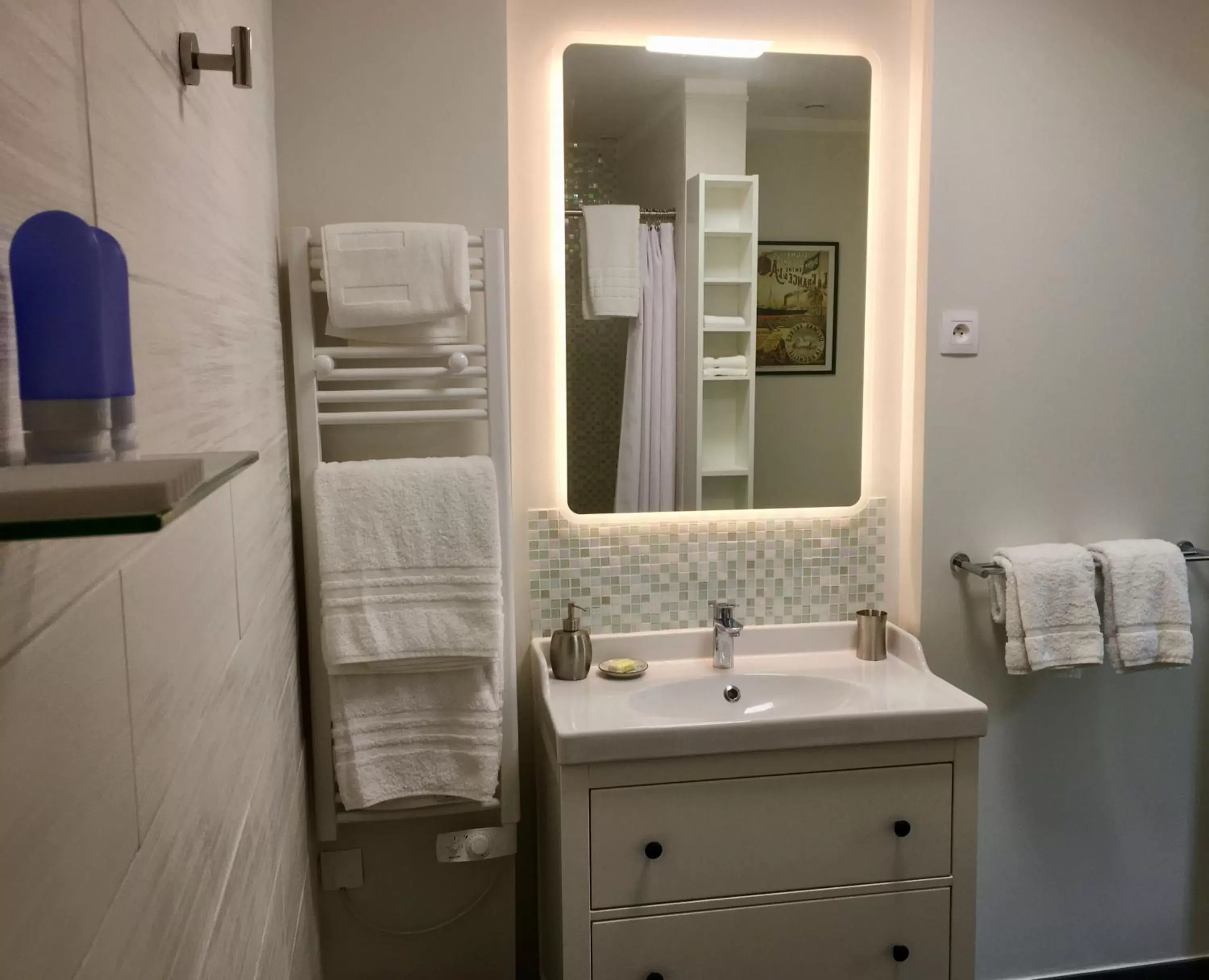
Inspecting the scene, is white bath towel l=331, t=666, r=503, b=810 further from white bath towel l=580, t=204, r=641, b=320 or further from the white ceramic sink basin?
white bath towel l=580, t=204, r=641, b=320

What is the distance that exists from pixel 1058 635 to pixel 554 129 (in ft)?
4.72

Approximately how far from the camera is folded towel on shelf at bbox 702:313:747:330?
6.38 ft

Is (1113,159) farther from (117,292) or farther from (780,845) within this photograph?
(117,292)

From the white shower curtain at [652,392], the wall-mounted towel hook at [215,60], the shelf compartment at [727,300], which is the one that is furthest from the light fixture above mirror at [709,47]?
the wall-mounted towel hook at [215,60]

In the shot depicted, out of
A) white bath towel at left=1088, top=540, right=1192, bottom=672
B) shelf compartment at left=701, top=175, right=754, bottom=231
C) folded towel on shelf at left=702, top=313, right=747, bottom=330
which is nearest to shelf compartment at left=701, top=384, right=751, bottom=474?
folded towel on shelf at left=702, top=313, right=747, bottom=330

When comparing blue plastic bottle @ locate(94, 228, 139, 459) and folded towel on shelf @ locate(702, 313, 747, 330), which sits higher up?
folded towel on shelf @ locate(702, 313, 747, 330)

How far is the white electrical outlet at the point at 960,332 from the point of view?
1.94 metres

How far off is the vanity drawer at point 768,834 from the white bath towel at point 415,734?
0.83ft

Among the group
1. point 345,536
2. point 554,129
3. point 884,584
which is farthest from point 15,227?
point 884,584

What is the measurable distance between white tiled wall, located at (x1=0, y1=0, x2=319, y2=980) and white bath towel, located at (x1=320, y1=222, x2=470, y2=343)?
191 millimetres

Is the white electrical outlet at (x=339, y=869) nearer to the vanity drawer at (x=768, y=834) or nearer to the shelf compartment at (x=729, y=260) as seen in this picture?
the vanity drawer at (x=768, y=834)

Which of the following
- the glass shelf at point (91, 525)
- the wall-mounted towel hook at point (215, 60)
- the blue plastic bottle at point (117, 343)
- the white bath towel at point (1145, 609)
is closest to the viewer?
the glass shelf at point (91, 525)

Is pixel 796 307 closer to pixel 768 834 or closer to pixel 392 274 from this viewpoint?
pixel 392 274

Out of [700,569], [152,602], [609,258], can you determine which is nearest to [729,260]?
[609,258]
